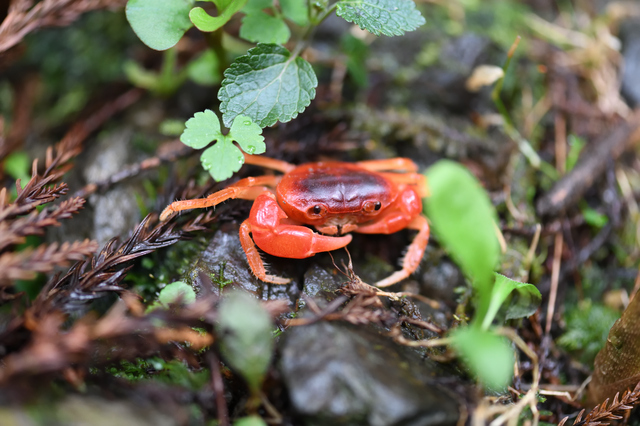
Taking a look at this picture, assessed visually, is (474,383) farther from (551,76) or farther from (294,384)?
(551,76)

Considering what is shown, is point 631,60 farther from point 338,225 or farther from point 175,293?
point 175,293

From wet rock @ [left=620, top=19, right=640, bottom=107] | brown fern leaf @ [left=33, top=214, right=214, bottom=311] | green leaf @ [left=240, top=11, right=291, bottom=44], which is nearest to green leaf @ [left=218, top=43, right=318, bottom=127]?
green leaf @ [left=240, top=11, right=291, bottom=44]

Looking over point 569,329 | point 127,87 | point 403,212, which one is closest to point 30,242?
point 127,87

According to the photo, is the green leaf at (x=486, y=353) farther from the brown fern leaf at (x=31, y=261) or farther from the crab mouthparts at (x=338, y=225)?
the brown fern leaf at (x=31, y=261)

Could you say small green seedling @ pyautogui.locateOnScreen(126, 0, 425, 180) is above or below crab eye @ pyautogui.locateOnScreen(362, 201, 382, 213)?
above

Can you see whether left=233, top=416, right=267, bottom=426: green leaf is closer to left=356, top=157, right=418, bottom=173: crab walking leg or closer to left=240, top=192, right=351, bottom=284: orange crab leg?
left=240, top=192, right=351, bottom=284: orange crab leg
